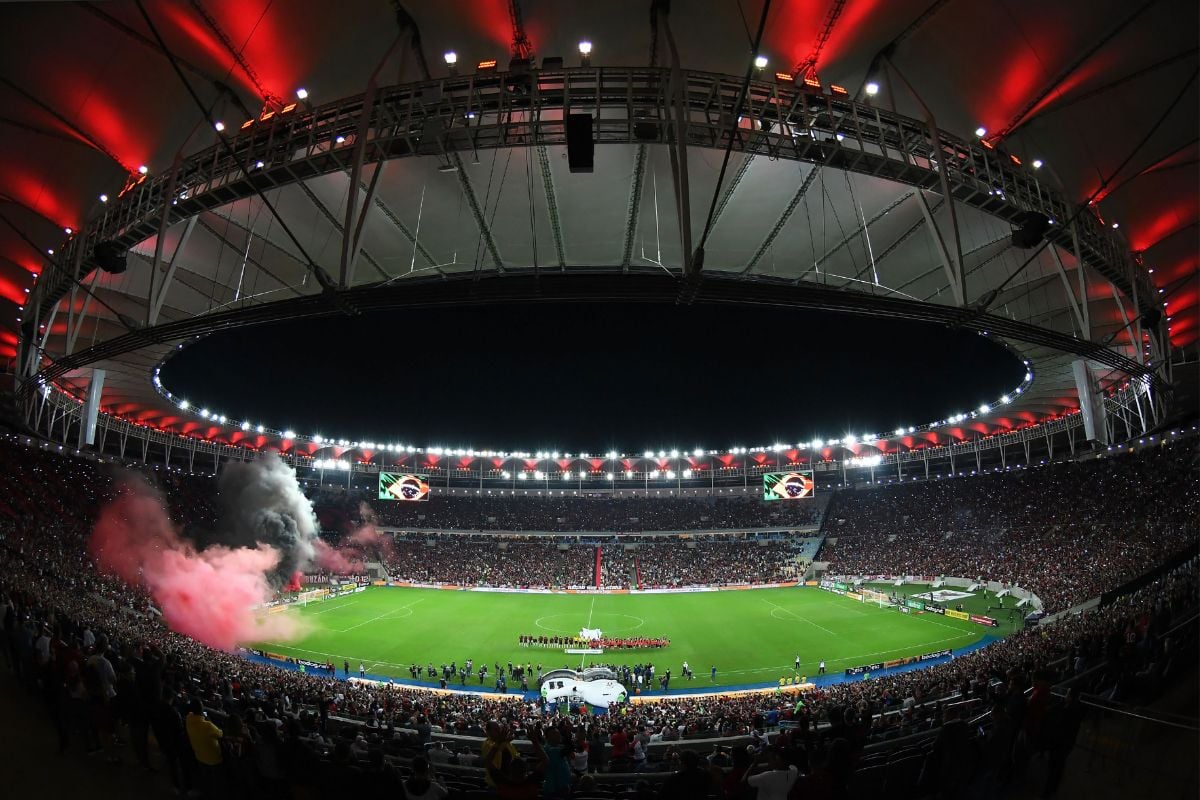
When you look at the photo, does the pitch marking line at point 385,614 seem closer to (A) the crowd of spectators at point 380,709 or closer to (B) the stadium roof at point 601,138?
(A) the crowd of spectators at point 380,709

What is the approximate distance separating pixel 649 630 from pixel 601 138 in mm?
32829

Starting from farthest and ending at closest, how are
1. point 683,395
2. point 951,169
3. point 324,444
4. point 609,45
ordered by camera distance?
point 324,444
point 683,395
point 951,169
point 609,45

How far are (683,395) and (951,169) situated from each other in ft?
151

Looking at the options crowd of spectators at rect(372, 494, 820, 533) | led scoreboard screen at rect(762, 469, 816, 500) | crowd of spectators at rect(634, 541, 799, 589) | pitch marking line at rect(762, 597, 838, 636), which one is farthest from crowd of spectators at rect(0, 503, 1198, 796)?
crowd of spectators at rect(372, 494, 820, 533)

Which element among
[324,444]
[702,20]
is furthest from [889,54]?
[324,444]

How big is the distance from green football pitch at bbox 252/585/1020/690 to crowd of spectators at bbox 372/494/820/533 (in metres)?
17.6

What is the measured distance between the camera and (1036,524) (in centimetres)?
4522

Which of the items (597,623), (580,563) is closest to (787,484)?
(580,563)

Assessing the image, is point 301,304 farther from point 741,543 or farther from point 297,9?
point 741,543

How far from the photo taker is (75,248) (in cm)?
1602

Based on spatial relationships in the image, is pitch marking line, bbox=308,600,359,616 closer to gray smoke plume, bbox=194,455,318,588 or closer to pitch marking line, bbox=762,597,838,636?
gray smoke plume, bbox=194,455,318,588

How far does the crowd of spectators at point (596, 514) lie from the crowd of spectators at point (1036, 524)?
6.97m

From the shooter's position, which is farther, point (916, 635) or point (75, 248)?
point (916, 635)

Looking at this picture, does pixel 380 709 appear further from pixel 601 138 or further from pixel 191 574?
pixel 191 574
